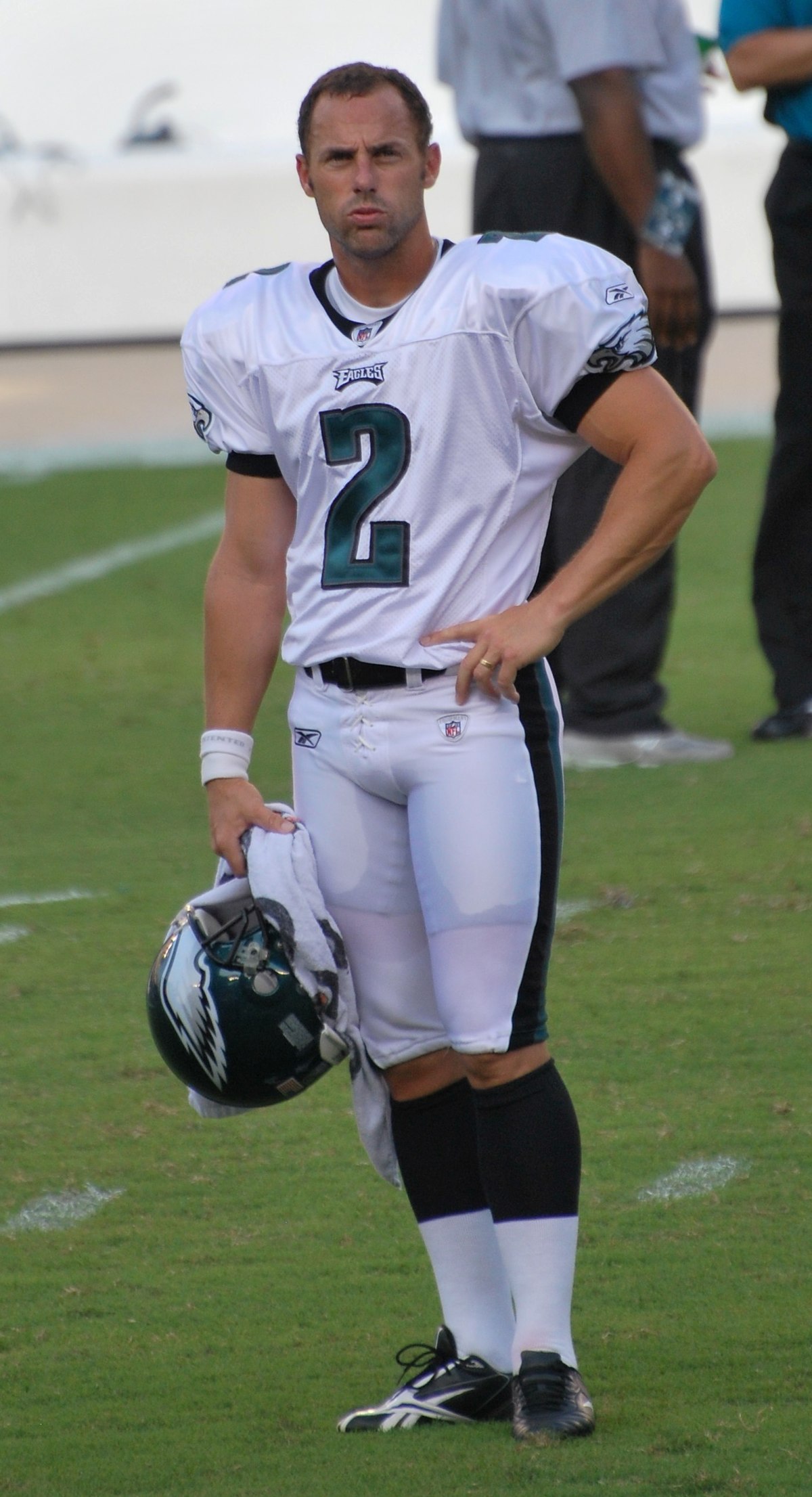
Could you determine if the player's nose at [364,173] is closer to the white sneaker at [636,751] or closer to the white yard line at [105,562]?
the white sneaker at [636,751]

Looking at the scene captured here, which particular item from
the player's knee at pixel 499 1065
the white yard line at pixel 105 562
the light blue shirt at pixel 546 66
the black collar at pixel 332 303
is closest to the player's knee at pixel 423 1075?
the player's knee at pixel 499 1065

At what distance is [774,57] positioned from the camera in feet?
16.7

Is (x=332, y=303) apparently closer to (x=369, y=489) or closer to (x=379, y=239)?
(x=379, y=239)

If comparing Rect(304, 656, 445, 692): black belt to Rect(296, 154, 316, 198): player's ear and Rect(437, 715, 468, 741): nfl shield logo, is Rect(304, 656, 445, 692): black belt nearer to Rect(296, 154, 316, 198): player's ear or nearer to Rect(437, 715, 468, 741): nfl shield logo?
Rect(437, 715, 468, 741): nfl shield logo

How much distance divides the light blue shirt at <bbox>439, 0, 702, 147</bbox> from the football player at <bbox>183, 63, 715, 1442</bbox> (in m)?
2.68

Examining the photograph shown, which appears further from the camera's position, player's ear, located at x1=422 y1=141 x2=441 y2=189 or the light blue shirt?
the light blue shirt

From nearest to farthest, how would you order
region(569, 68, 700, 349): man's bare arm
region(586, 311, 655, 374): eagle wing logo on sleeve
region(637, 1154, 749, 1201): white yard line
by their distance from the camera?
region(586, 311, 655, 374): eagle wing logo on sleeve
region(637, 1154, 749, 1201): white yard line
region(569, 68, 700, 349): man's bare arm

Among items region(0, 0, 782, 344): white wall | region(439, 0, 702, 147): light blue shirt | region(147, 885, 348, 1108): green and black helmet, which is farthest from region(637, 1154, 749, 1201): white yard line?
region(0, 0, 782, 344): white wall

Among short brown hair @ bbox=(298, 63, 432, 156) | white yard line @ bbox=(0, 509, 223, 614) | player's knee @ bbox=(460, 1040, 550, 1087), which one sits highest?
short brown hair @ bbox=(298, 63, 432, 156)

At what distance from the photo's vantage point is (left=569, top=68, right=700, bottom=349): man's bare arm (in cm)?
498

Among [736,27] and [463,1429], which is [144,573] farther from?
[463,1429]

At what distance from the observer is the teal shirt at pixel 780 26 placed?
16.7ft

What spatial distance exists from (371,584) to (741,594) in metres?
5.52

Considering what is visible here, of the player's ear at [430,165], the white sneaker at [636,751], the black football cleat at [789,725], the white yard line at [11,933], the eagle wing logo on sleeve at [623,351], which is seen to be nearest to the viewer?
the eagle wing logo on sleeve at [623,351]
